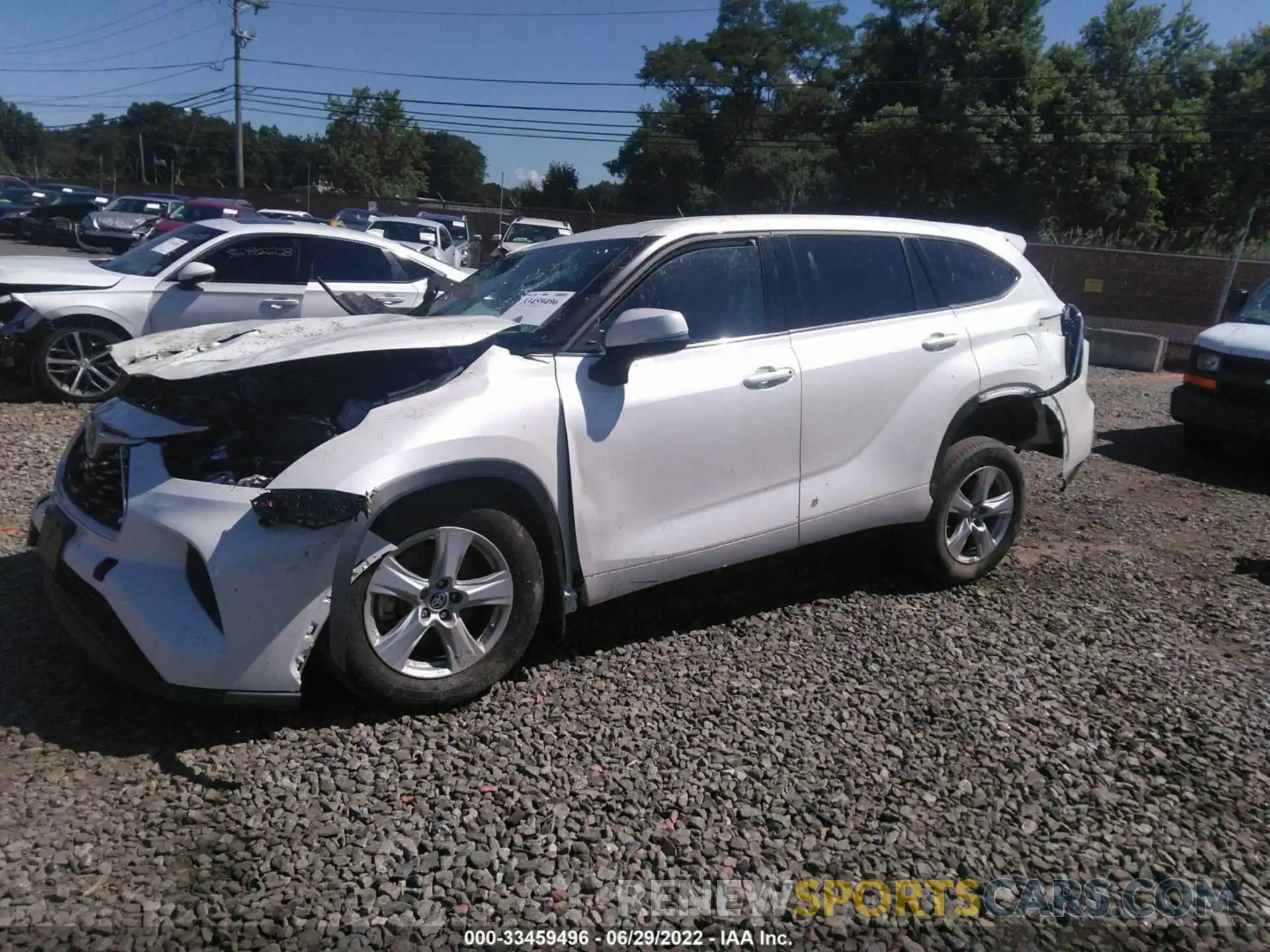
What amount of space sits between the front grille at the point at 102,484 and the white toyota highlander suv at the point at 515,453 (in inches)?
0.4

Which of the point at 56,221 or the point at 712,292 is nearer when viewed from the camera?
the point at 712,292

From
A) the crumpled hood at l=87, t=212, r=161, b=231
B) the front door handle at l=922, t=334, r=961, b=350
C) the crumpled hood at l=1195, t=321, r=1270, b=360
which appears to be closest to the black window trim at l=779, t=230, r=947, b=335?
the front door handle at l=922, t=334, r=961, b=350

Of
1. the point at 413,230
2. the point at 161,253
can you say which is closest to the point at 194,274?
the point at 161,253

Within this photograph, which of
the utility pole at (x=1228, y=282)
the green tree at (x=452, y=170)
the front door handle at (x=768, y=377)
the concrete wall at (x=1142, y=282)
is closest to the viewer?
the front door handle at (x=768, y=377)

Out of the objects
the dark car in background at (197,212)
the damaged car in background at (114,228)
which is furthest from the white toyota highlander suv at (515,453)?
the damaged car in background at (114,228)

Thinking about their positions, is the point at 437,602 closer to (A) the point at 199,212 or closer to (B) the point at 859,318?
(B) the point at 859,318

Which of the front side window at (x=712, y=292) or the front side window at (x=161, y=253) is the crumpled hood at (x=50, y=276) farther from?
the front side window at (x=712, y=292)

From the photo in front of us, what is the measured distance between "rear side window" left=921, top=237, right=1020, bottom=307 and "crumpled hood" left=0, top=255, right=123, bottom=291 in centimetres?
671

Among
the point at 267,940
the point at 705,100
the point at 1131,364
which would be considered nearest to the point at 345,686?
the point at 267,940

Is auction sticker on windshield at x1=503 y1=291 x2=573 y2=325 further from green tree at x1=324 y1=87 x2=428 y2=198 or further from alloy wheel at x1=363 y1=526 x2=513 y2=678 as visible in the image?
green tree at x1=324 y1=87 x2=428 y2=198

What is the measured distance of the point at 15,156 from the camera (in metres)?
103

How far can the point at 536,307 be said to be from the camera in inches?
156

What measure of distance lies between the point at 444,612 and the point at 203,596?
0.78m

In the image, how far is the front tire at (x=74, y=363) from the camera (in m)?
7.75
